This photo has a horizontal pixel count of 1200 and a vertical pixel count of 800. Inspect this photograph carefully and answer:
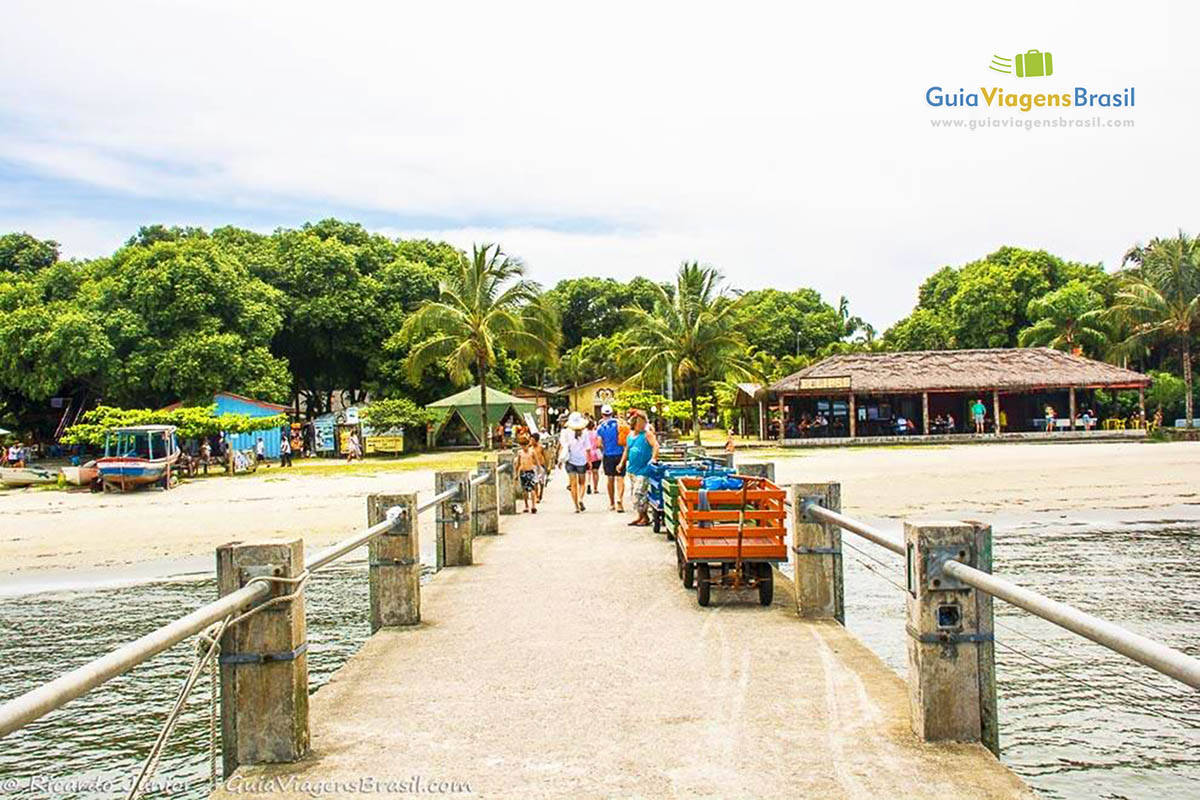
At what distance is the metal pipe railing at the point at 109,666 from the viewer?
275cm

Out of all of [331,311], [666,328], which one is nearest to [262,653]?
[666,328]

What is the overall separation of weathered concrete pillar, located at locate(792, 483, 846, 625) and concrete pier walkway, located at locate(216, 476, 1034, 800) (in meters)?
0.23

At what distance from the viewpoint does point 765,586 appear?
7773mm

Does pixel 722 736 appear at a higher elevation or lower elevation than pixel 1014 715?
higher

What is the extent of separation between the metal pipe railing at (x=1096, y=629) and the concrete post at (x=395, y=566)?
381cm

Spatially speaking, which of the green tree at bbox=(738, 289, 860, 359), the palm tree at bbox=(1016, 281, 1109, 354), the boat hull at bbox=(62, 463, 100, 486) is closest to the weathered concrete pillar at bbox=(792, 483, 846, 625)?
the boat hull at bbox=(62, 463, 100, 486)

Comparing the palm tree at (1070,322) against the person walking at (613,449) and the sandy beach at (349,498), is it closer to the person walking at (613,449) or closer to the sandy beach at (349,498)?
the sandy beach at (349,498)

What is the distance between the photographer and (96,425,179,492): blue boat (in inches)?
1131

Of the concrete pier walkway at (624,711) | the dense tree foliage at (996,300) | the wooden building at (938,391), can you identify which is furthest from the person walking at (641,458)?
the dense tree foliage at (996,300)

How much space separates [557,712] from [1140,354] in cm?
4930

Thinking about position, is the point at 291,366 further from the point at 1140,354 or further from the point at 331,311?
the point at 1140,354

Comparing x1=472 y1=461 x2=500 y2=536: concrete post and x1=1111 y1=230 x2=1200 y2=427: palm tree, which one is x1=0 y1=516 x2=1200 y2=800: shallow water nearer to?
x1=472 y1=461 x2=500 y2=536: concrete post

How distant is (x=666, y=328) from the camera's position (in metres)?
42.0

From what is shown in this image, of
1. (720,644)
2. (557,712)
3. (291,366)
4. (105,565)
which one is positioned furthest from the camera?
(291,366)
